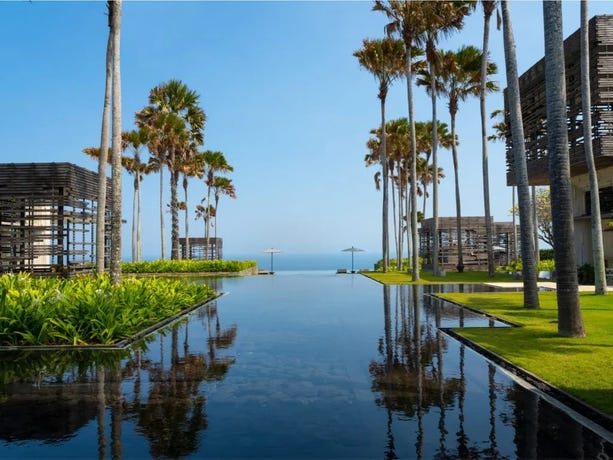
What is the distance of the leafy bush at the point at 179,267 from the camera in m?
35.9

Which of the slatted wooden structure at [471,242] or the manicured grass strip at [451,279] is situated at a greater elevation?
the slatted wooden structure at [471,242]

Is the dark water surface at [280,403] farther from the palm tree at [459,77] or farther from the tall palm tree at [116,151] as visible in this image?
the palm tree at [459,77]

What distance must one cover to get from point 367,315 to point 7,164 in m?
21.5

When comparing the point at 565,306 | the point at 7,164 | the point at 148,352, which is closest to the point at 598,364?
the point at 565,306

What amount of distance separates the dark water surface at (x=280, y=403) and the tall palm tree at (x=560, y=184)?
2646 mm

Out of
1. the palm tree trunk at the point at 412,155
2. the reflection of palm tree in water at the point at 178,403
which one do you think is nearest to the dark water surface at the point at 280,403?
the reflection of palm tree in water at the point at 178,403

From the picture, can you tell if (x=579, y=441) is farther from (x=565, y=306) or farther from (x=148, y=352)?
(x=148, y=352)

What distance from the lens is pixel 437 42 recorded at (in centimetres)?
2825

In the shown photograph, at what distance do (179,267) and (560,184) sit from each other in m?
30.1

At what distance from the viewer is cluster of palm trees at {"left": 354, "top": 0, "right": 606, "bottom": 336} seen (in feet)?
34.7

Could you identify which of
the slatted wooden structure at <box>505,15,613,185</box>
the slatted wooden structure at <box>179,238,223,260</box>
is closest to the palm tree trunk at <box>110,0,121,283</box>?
the slatted wooden structure at <box>505,15,613,185</box>

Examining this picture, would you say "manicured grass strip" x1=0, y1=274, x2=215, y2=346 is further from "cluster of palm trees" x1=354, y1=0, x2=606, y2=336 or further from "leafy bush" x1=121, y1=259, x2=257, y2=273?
"leafy bush" x1=121, y1=259, x2=257, y2=273

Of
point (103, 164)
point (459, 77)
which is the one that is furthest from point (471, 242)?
point (103, 164)

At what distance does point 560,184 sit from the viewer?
10594mm
